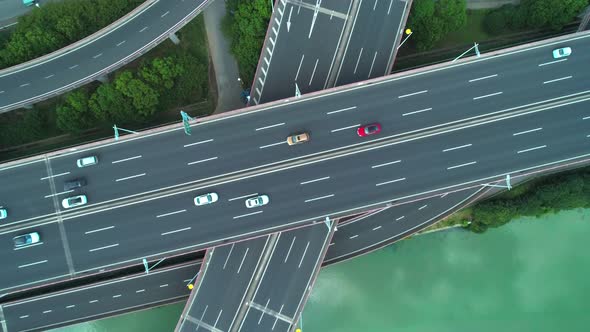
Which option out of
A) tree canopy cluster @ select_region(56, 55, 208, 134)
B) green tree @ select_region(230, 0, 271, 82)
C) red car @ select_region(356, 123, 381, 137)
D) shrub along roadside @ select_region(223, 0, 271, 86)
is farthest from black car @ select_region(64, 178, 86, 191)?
red car @ select_region(356, 123, 381, 137)

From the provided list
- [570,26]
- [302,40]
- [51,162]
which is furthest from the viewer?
[570,26]

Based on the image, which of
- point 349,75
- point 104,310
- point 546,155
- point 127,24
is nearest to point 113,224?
point 104,310

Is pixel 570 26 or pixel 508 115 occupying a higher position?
pixel 570 26

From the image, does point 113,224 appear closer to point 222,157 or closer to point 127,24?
point 222,157

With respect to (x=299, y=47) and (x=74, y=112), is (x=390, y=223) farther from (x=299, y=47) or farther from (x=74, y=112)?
(x=74, y=112)

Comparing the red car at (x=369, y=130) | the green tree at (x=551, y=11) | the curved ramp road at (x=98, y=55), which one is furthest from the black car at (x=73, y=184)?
the green tree at (x=551, y=11)

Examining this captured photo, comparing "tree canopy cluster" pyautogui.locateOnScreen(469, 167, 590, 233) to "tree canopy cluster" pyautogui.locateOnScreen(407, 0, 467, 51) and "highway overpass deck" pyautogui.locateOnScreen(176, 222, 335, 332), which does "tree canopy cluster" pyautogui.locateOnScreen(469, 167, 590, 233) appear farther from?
"tree canopy cluster" pyautogui.locateOnScreen(407, 0, 467, 51)

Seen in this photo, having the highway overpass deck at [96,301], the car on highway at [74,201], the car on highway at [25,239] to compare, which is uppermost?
the car on highway at [74,201]

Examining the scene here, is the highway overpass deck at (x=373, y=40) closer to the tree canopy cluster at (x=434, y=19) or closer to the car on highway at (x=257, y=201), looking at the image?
the tree canopy cluster at (x=434, y=19)
